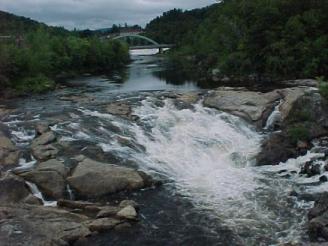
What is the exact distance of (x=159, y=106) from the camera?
78.8 feet

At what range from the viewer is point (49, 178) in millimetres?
15406

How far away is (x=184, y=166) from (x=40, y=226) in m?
7.15

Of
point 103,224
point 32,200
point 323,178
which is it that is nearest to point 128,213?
point 103,224

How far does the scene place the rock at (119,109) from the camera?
22.4m

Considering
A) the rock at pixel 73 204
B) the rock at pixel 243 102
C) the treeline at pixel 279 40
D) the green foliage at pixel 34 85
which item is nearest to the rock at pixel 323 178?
the rock at pixel 243 102

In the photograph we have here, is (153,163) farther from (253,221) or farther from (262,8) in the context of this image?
(262,8)

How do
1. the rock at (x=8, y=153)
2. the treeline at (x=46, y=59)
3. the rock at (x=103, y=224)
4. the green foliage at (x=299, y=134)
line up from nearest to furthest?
the rock at (x=103, y=224)
the rock at (x=8, y=153)
the green foliage at (x=299, y=134)
the treeline at (x=46, y=59)

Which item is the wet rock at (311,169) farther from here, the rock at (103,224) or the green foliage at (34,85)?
the green foliage at (34,85)

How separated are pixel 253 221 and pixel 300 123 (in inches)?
341

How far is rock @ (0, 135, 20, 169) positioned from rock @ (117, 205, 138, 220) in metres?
5.18

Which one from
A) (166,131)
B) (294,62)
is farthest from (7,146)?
(294,62)

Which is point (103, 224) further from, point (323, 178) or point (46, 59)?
point (46, 59)

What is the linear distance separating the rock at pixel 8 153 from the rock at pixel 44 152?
66cm

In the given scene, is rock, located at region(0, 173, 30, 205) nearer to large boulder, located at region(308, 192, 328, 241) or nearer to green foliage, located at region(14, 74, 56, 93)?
large boulder, located at region(308, 192, 328, 241)
